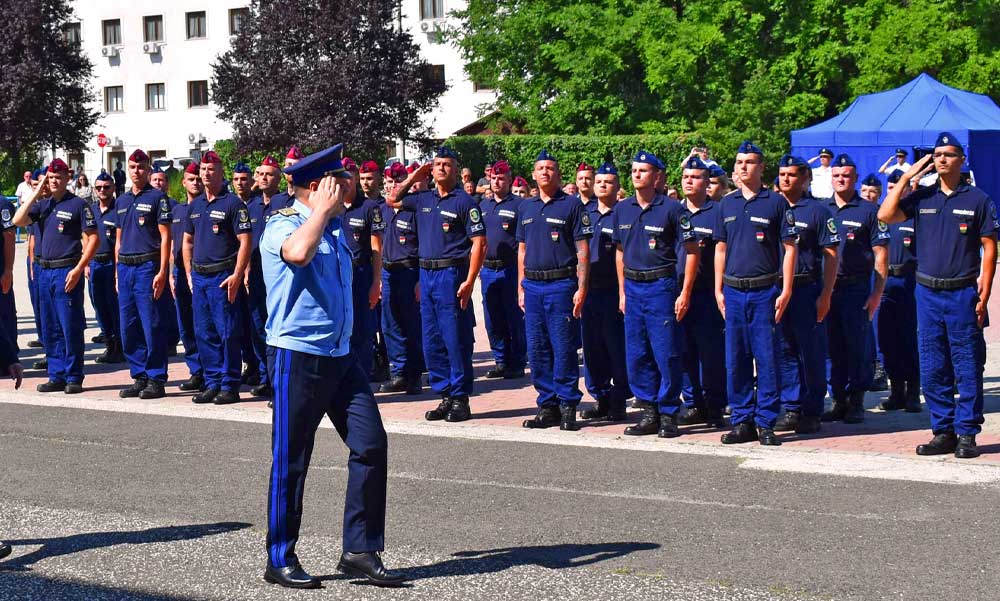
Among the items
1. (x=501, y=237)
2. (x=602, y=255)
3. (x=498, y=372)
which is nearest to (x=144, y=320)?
(x=498, y=372)

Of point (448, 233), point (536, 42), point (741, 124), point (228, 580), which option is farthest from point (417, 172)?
point (536, 42)

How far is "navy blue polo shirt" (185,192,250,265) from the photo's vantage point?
473 inches

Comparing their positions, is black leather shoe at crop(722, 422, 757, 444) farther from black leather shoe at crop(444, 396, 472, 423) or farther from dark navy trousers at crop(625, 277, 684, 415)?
black leather shoe at crop(444, 396, 472, 423)

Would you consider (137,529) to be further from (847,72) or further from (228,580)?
Answer: (847,72)

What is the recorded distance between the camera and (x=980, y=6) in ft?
110

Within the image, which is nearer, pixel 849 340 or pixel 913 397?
pixel 849 340

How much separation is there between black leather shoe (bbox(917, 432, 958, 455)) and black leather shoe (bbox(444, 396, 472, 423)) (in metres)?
3.46

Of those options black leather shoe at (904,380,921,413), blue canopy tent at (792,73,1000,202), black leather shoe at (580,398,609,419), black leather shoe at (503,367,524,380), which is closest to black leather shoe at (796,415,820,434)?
black leather shoe at (904,380,921,413)

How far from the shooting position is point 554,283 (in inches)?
414

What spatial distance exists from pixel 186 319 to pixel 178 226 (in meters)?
0.99

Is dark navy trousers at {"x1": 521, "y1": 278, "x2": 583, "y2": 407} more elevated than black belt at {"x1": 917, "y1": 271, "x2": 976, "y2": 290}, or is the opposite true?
Answer: black belt at {"x1": 917, "y1": 271, "x2": 976, "y2": 290}

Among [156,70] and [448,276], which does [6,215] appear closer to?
[448,276]

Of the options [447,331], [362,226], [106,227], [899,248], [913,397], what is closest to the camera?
[913,397]

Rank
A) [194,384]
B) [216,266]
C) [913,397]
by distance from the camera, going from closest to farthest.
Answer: [913,397] → [216,266] → [194,384]
